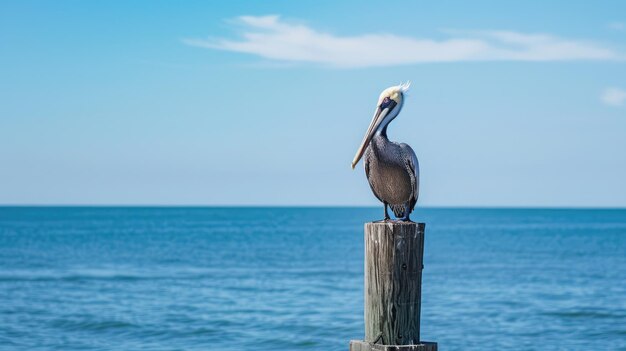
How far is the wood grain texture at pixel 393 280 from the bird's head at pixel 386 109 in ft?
3.02

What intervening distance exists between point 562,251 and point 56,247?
130 ft

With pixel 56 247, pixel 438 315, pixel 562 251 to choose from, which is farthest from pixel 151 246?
pixel 438 315

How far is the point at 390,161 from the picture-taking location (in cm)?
765

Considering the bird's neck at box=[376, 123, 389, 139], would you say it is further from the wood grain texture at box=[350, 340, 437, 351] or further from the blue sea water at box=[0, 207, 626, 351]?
the blue sea water at box=[0, 207, 626, 351]

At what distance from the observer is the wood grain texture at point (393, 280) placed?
692 cm

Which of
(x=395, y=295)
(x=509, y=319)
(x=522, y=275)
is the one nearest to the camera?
(x=395, y=295)

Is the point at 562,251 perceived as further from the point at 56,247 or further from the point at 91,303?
the point at 91,303

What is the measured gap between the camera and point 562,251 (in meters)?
72.5

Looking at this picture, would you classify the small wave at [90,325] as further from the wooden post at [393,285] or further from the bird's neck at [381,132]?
the wooden post at [393,285]

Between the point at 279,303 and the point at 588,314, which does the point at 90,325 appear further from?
the point at 588,314

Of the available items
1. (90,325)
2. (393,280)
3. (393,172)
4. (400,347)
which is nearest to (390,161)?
(393,172)

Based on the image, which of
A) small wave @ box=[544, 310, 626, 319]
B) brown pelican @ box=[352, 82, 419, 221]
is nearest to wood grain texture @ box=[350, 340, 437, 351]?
brown pelican @ box=[352, 82, 419, 221]

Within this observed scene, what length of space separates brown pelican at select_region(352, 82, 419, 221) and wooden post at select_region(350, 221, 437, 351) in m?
0.65

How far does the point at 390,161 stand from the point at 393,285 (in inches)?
44.3
